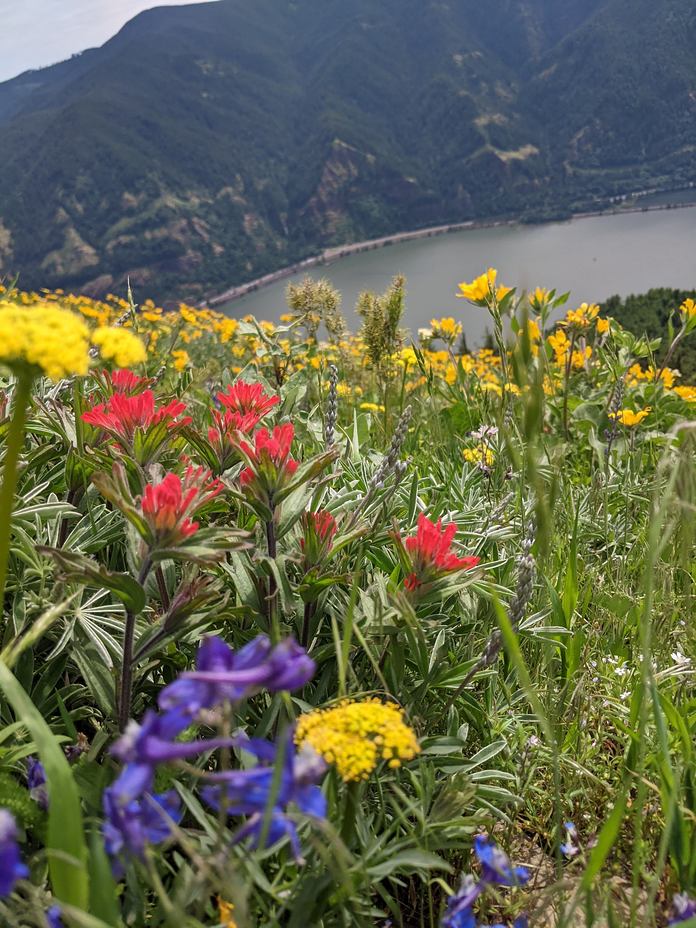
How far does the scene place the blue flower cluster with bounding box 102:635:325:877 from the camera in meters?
0.61

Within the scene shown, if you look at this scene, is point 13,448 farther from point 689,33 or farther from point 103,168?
point 689,33

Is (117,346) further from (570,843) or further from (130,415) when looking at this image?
(570,843)

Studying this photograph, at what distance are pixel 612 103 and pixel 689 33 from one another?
19.9m

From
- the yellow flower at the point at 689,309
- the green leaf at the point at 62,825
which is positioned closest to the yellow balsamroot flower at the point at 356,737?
the green leaf at the point at 62,825

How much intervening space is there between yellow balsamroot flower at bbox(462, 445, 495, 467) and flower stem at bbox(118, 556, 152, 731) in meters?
1.70

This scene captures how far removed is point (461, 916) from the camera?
0.97 metres

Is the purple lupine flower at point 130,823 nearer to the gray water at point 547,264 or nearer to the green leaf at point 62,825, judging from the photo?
the green leaf at point 62,825

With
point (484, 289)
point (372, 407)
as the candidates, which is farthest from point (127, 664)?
point (372, 407)

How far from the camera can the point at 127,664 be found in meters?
1.10

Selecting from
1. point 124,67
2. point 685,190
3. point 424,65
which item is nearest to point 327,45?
point 424,65

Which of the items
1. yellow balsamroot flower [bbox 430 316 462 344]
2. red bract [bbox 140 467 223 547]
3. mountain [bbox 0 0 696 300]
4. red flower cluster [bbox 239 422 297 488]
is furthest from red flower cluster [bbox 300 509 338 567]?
mountain [bbox 0 0 696 300]

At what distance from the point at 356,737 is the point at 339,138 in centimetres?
14536

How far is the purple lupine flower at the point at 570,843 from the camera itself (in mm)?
1253

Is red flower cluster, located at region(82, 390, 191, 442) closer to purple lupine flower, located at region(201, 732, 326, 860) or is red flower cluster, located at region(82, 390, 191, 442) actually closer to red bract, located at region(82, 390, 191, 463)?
red bract, located at region(82, 390, 191, 463)
